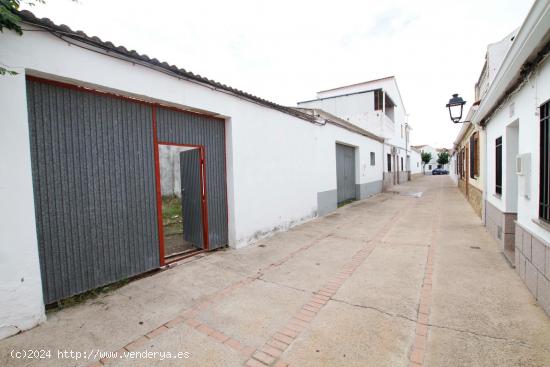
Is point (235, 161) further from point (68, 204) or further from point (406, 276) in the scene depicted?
point (406, 276)

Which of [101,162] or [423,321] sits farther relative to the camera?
[101,162]

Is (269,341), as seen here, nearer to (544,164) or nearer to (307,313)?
(307,313)

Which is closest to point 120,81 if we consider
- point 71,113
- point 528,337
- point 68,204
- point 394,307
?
point 71,113

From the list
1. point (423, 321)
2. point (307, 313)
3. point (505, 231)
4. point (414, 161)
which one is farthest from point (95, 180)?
point (414, 161)

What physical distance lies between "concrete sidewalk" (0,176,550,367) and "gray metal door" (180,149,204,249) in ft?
2.51

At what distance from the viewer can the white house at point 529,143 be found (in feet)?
9.57

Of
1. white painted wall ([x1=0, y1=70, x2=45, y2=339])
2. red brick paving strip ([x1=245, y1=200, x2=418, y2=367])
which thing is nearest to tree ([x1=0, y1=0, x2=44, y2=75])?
white painted wall ([x1=0, y1=70, x2=45, y2=339])

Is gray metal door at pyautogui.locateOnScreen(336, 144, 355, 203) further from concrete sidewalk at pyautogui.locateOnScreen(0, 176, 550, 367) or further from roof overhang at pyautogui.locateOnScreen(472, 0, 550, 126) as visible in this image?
roof overhang at pyautogui.locateOnScreen(472, 0, 550, 126)

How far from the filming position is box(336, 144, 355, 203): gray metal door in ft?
37.3

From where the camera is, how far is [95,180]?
360cm

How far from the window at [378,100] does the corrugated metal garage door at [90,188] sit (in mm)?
16790

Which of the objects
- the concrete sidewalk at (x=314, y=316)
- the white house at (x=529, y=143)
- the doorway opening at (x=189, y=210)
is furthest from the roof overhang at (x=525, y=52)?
the doorway opening at (x=189, y=210)

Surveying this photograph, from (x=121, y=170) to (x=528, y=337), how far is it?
5.26 meters

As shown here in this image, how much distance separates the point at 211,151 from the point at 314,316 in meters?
3.68
